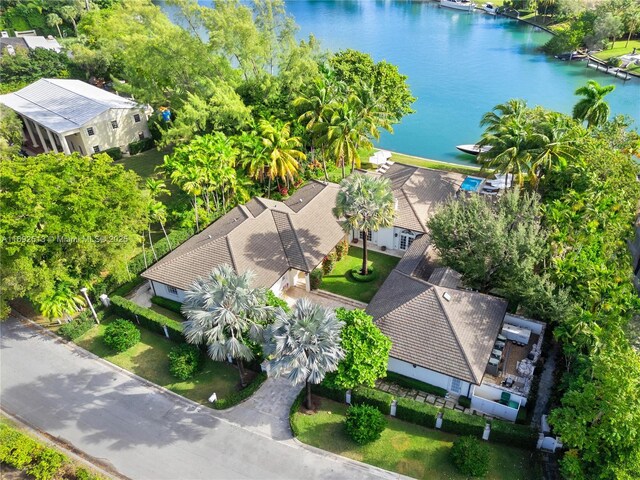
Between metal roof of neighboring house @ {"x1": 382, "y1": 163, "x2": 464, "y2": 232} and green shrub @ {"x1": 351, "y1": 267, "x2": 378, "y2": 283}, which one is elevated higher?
metal roof of neighboring house @ {"x1": 382, "y1": 163, "x2": 464, "y2": 232}

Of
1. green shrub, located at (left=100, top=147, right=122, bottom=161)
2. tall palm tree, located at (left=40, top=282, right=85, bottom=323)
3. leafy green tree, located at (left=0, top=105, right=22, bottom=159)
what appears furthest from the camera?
green shrub, located at (left=100, top=147, right=122, bottom=161)

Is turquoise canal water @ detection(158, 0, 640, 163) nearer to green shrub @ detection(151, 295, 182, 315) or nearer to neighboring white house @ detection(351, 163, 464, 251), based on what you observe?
neighboring white house @ detection(351, 163, 464, 251)

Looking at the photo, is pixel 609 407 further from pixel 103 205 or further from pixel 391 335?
pixel 103 205

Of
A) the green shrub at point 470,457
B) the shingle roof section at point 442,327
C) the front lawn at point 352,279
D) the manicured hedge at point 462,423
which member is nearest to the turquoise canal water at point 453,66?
the front lawn at point 352,279

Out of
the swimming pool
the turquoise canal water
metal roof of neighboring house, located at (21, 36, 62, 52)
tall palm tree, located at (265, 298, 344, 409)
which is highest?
tall palm tree, located at (265, 298, 344, 409)

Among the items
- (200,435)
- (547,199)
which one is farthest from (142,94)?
(547,199)

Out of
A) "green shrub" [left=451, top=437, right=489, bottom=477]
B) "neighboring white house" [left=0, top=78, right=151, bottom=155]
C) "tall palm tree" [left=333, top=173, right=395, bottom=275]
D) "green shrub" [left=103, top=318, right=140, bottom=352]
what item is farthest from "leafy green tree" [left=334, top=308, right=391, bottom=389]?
"neighboring white house" [left=0, top=78, right=151, bottom=155]
